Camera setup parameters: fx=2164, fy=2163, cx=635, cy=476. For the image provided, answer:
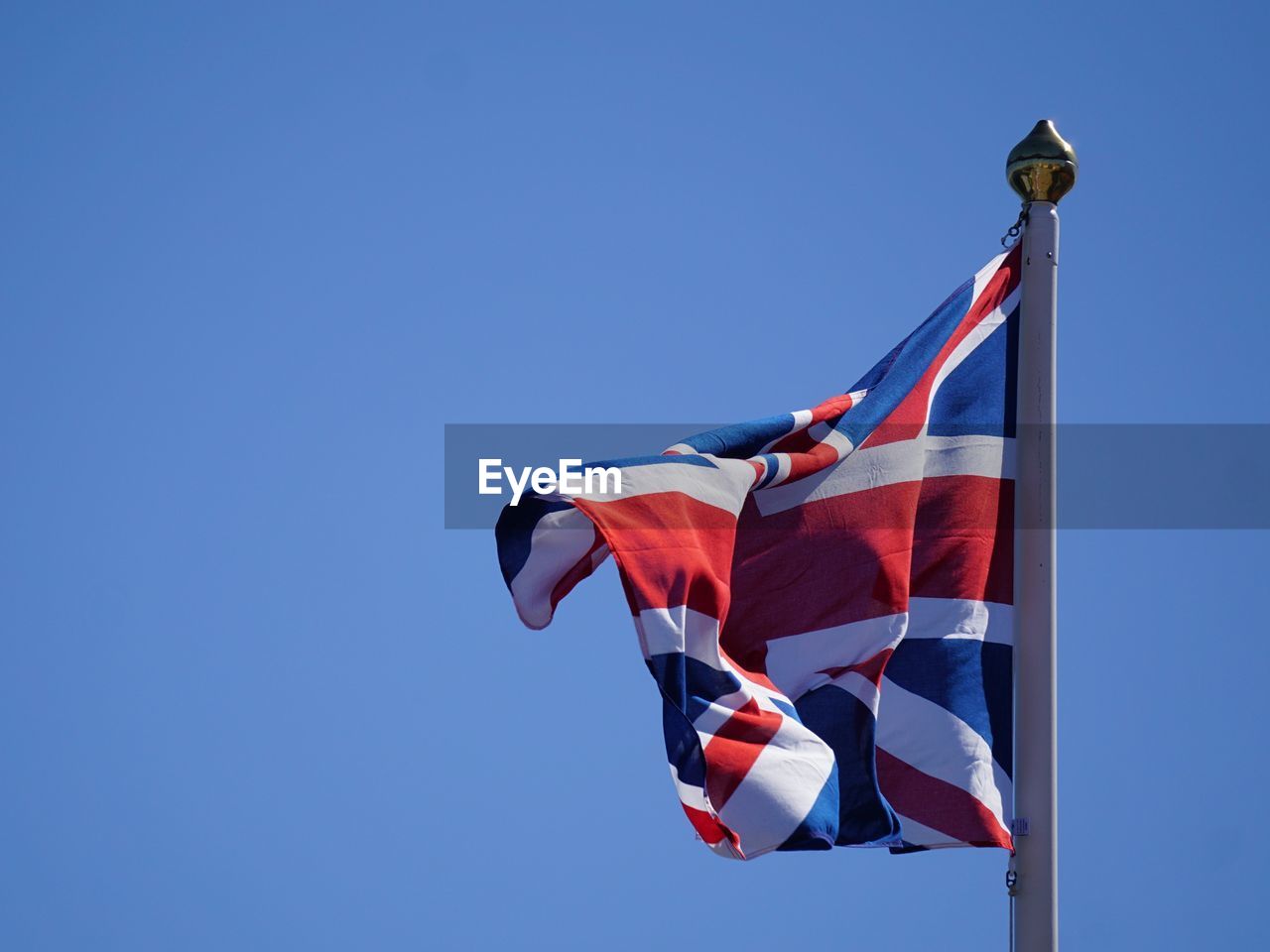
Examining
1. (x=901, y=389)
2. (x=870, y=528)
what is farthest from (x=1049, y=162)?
(x=870, y=528)

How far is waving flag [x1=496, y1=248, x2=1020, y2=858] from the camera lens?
34.7ft

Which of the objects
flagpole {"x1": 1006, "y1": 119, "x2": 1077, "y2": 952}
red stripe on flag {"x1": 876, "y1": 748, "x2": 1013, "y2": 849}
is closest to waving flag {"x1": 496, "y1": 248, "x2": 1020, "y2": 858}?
red stripe on flag {"x1": 876, "y1": 748, "x2": 1013, "y2": 849}

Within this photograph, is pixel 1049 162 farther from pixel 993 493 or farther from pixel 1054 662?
pixel 1054 662

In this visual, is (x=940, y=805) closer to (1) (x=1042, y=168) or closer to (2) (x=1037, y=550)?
(2) (x=1037, y=550)

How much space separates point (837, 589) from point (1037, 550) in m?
1.08

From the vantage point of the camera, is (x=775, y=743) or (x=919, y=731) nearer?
(x=775, y=743)

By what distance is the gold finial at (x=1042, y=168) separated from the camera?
11.7 m

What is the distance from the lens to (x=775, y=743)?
10.6 metres

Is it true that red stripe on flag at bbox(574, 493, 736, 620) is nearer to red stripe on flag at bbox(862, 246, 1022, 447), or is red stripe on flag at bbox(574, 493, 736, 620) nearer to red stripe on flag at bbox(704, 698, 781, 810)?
red stripe on flag at bbox(704, 698, 781, 810)

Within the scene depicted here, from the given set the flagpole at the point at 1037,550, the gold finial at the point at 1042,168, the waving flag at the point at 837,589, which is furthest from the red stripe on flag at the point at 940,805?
the gold finial at the point at 1042,168

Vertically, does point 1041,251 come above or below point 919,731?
above

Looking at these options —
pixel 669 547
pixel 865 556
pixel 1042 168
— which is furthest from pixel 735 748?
pixel 1042 168

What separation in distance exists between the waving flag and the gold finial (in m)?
0.35

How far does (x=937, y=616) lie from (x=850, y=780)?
104 cm
